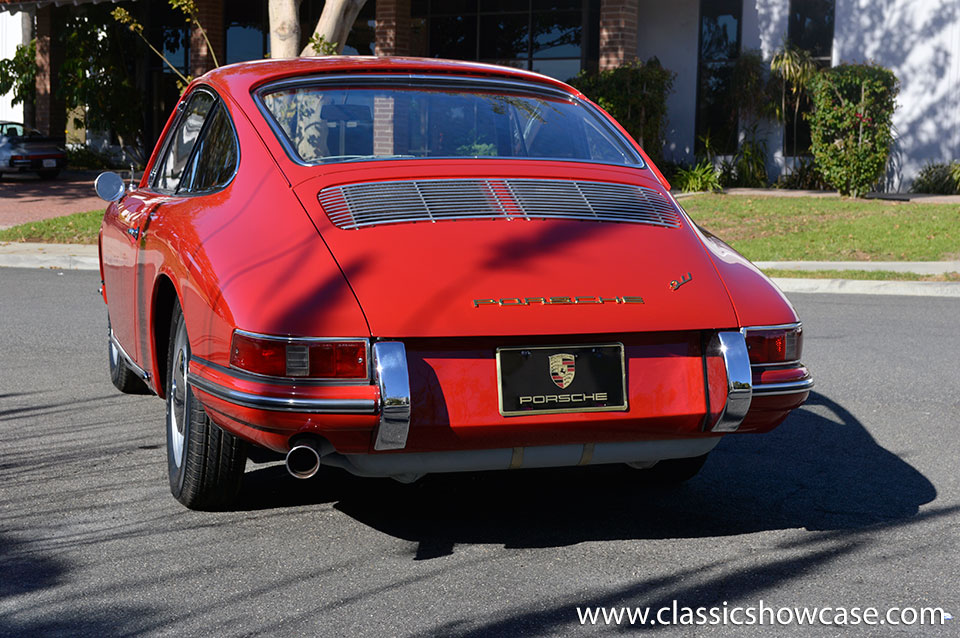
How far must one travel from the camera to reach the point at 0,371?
7.33 metres

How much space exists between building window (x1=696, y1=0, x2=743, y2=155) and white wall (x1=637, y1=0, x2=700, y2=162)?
0.54ft

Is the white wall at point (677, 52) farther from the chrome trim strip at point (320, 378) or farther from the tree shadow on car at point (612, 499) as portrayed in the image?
the chrome trim strip at point (320, 378)

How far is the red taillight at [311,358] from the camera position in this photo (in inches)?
139

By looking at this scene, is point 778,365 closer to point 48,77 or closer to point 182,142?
point 182,142

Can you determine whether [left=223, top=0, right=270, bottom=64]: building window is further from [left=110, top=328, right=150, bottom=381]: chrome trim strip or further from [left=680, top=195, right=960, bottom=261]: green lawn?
[left=110, top=328, right=150, bottom=381]: chrome trim strip

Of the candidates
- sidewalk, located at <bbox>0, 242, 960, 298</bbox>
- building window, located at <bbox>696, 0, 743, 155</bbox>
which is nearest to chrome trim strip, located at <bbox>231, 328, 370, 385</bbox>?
sidewalk, located at <bbox>0, 242, 960, 298</bbox>

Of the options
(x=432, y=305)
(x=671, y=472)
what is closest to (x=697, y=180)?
(x=671, y=472)

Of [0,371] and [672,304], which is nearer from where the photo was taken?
[672,304]

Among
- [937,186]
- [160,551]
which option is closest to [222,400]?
[160,551]

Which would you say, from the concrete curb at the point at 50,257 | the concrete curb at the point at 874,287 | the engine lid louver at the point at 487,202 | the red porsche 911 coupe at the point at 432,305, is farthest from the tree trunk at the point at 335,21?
the engine lid louver at the point at 487,202

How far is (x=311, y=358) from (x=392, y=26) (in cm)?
2249

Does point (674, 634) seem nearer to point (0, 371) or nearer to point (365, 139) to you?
point (365, 139)

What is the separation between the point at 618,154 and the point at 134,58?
27627 millimetres

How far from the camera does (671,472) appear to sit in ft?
16.1
